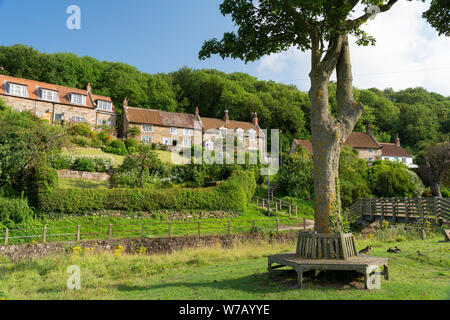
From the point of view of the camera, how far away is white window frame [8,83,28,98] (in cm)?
4497

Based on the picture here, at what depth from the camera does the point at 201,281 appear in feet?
24.8

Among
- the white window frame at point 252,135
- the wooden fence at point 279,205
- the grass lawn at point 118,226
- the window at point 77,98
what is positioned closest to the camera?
the grass lawn at point 118,226

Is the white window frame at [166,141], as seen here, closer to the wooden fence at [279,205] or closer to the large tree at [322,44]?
the wooden fence at [279,205]

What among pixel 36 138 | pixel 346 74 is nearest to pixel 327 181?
pixel 346 74

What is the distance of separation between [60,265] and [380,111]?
3435 inches

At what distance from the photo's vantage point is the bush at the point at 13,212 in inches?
752

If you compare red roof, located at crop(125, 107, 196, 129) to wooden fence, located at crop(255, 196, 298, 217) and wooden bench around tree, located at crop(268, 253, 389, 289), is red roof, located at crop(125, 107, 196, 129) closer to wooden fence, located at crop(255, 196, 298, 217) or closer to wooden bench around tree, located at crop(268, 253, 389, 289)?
wooden fence, located at crop(255, 196, 298, 217)

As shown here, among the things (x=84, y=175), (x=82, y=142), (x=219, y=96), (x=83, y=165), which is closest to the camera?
(x=84, y=175)

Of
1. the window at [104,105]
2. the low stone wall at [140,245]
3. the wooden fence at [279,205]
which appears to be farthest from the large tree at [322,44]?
the window at [104,105]

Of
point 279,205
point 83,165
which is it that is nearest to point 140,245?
point 83,165

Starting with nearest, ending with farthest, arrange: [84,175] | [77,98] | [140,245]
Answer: [140,245], [84,175], [77,98]

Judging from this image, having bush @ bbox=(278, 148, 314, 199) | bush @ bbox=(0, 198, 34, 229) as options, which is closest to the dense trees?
bush @ bbox=(278, 148, 314, 199)

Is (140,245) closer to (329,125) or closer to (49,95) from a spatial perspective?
(329,125)

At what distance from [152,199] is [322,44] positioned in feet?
66.3
